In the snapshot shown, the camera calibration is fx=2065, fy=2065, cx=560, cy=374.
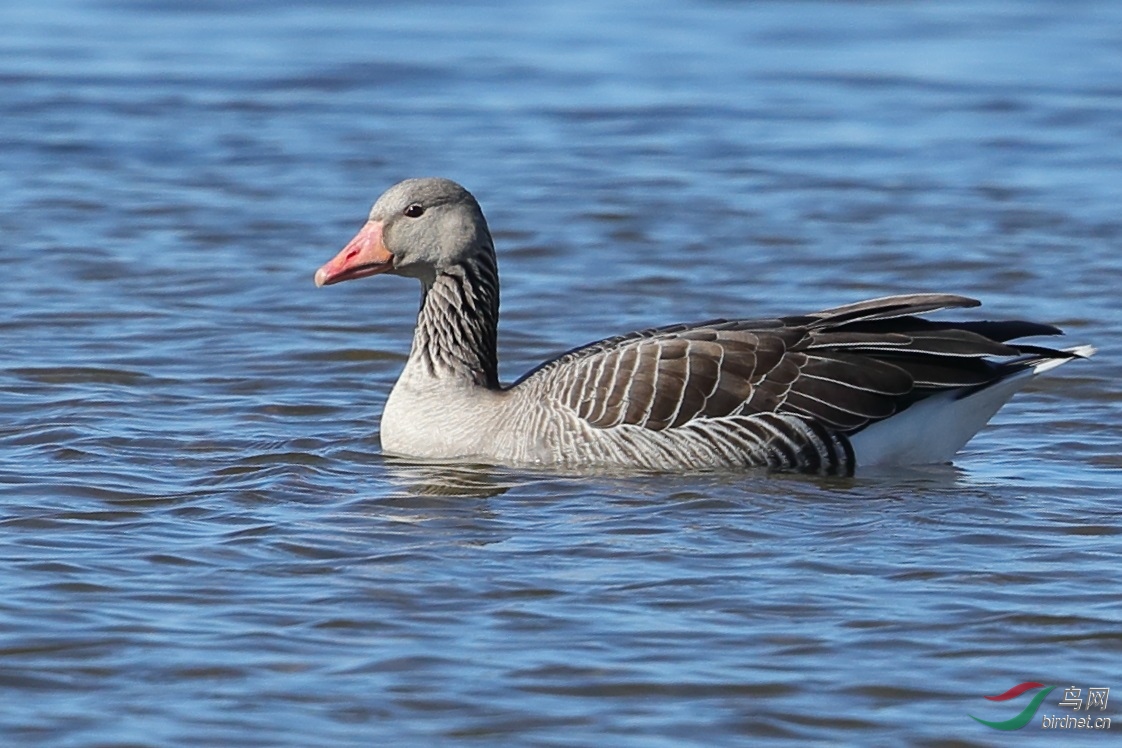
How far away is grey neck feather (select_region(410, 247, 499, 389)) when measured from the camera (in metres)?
11.7

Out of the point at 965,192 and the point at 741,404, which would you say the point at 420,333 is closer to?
the point at 741,404

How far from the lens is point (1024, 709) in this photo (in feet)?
25.0

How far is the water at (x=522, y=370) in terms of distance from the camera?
7.80 meters

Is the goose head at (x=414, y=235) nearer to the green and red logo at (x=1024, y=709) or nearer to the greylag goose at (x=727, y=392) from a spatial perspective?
the greylag goose at (x=727, y=392)

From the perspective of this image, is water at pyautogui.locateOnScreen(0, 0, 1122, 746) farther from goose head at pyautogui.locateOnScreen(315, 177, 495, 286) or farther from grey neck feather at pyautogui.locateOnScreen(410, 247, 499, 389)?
goose head at pyautogui.locateOnScreen(315, 177, 495, 286)

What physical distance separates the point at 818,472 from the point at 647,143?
1059 centimetres

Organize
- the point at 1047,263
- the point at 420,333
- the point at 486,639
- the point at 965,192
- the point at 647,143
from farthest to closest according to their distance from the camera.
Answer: the point at 647,143 < the point at 965,192 < the point at 1047,263 < the point at 420,333 < the point at 486,639

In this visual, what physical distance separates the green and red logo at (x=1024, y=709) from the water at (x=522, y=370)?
0.07m

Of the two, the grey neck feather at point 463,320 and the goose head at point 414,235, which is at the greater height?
the goose head at point 414,235

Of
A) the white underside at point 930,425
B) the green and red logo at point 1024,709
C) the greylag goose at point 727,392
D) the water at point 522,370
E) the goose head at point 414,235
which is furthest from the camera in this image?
the goose head at point 414,235

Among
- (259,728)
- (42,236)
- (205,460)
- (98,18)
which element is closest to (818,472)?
(205,460)

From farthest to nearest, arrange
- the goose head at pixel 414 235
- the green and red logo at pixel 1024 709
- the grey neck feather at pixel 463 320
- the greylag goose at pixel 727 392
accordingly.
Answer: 1. the grey neck feather at pixel 463 320
2. the goose head at pixel 414 235
3. the greylag goose at pixel 727 392
4. the green and red logo at pixel 1024 709

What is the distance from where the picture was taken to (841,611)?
8.57 m

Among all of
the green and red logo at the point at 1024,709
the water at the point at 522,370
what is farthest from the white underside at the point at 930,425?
the green and red logo at the point at 1024,709
